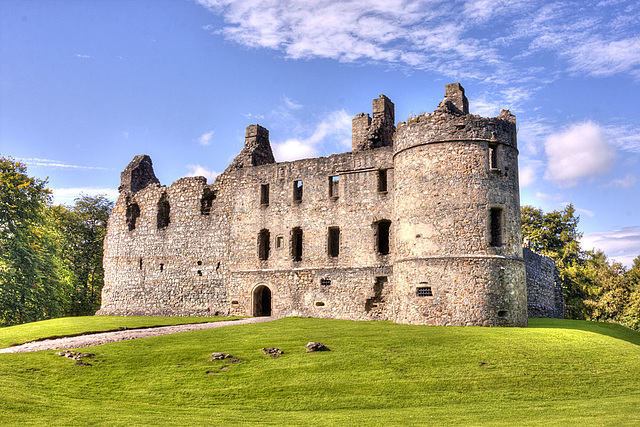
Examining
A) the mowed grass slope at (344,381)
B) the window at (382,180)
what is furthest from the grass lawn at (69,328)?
the window at (382,180)

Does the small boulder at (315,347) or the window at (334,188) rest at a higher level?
the window at (334,188)

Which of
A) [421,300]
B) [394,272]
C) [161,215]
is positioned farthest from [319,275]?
[161,215]

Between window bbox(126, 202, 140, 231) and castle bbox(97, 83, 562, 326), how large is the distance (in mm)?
61

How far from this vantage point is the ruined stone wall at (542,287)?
32.1 meters

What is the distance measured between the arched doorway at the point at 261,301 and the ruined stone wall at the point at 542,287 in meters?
14.4

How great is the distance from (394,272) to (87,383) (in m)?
12.4

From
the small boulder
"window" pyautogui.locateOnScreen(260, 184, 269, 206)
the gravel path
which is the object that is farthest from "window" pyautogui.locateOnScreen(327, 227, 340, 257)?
the small boulder

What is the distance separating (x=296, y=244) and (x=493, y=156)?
34.8 ft

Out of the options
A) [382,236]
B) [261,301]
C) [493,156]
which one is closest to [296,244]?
[261,301]

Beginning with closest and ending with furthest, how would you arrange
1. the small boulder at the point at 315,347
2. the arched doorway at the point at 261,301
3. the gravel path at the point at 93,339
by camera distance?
the small boulder at the point at 315,347, the gravel path at the point at 93,339, the arched doorway at the point at 261,301

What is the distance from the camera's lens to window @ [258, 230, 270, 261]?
28906 millimetres

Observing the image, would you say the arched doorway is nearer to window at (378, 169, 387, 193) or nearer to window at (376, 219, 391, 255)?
window at (376, 219, 391, 255)

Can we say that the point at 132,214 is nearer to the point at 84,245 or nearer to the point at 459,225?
the point at 84,245

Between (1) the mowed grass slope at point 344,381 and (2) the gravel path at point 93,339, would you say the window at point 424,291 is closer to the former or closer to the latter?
(1) the mowed grass slope at point 344,381
